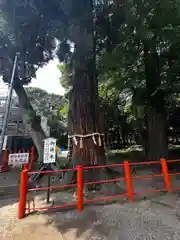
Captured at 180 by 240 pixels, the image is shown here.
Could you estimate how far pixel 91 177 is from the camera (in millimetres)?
4793

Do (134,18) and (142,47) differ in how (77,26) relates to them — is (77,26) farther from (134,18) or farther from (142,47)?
(142,47)

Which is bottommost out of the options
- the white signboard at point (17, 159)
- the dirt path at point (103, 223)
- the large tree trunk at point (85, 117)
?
the dirt path at point (103, 223)

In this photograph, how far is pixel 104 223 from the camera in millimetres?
2906

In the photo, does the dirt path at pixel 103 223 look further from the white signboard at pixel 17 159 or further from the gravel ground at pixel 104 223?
the white signboard at pixel 17 159

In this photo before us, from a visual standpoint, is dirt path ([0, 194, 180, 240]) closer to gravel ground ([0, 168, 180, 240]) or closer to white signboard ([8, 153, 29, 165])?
gravel ground ([0, 168, 180, 240])

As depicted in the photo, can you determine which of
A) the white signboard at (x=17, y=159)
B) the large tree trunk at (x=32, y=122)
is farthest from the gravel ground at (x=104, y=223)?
the large tree trunk at (x=32, y=122)

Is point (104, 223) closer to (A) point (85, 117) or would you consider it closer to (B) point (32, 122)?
(A) point (85, 117)

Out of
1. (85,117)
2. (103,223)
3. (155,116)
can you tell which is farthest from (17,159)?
(155,116)

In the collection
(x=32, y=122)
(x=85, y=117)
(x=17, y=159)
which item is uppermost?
(x=32, y=122)

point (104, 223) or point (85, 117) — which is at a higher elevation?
point (85, 117)

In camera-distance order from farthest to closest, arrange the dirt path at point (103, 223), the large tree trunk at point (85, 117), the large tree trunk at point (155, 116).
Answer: the large tree trunk at point (155, 116)
the large tree trunk at point (85, 117)
the dirt path at point (103, 223)

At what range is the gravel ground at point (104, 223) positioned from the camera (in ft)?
8.42

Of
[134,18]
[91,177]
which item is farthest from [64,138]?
[134,18]

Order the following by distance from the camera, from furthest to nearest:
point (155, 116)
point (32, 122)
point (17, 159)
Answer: point (155, 116) < point (32, 122) < point (17, 159)
